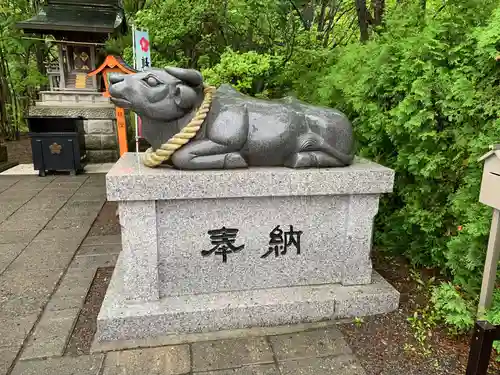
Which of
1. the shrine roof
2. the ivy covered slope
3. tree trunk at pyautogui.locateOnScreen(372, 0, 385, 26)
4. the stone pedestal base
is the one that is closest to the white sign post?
the ivy covered slope

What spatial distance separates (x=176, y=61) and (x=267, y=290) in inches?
209

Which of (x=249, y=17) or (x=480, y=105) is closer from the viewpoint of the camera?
(x=480, y=105)

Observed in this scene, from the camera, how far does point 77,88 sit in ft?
35.9

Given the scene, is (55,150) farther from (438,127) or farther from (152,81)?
(438,127)

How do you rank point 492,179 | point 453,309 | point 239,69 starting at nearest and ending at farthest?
1. point 492,179
2. point 453,309
3. point 239,69

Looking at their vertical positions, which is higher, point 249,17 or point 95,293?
point 249,17

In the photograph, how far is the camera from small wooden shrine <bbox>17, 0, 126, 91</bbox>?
9539mm

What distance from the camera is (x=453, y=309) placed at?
9.27 feet

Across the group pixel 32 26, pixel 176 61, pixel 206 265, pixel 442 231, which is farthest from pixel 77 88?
pixel 442 231

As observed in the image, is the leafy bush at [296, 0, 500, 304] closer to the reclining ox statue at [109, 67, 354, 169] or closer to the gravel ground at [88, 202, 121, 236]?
the reclining ox statue at [109, 67, 354, 169]

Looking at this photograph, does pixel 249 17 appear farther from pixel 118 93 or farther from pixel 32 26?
pixel 32 26

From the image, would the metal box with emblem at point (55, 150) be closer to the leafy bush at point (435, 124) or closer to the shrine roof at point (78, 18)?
the shrine roof at point (78, 18)

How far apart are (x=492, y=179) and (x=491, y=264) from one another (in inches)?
22.5

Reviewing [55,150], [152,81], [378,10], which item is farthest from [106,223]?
[378,10]
